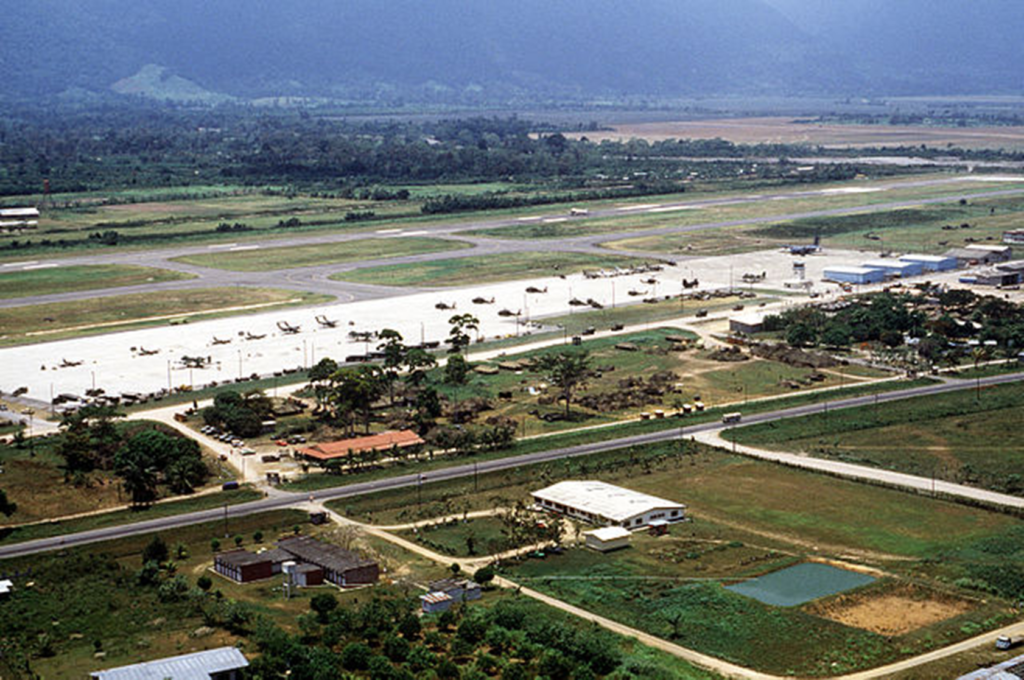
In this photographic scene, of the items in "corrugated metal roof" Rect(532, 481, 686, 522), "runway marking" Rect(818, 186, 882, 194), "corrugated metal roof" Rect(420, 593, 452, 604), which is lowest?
"corrugated metal roof" Rect(420, 593, 452, 604)

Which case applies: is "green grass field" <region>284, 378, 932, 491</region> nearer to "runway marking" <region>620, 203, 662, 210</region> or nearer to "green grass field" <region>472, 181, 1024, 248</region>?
"green grass field" <region>472, 181, 1024, 248</region>

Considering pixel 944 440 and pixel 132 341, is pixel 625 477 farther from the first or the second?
pixel 132 341

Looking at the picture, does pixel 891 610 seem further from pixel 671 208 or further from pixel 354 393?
pixel 671 208

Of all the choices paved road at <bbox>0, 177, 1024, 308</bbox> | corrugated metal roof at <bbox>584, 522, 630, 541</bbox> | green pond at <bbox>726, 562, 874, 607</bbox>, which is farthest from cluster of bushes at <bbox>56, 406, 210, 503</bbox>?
paved road at <bbox>0, 177, 1024, 308</bbox>

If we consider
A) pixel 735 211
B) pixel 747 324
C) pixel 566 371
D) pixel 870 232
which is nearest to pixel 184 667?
pixel 566 371

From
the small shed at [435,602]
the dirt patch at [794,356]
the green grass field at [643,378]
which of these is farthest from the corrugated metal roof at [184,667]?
the dirt patch at [794,356]

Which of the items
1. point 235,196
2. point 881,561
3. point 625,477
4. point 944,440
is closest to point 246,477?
point 625,477
